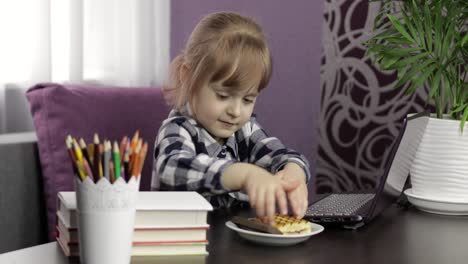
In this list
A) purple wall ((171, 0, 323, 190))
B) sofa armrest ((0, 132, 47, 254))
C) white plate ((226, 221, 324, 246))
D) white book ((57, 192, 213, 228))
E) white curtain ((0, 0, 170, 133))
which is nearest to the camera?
white book ((57, 192, 213, 228))

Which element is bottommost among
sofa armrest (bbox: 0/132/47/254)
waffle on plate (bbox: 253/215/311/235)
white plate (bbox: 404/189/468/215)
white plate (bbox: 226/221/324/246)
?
sofa armrest (bbox: 0/132/47/254)

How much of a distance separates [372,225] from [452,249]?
0.60ft

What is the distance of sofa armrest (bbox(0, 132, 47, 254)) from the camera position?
1.78 meters

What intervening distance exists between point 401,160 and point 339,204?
17 centimetres

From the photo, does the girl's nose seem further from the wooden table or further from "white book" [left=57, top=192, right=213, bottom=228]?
"white book" [left=57, top=192, right=213, bottom=228]

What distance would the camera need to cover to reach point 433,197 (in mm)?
1464

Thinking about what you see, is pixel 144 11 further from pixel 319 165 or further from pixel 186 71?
pixel 186 71

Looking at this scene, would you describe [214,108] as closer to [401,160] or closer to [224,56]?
[224,56]

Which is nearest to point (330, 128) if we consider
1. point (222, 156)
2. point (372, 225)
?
point (222, 156)

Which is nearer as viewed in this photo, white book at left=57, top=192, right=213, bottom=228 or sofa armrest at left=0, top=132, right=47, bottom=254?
white book at left=57, top=192, right=213, bottom=228

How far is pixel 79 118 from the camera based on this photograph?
1975 mm

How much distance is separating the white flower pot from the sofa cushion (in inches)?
36.4

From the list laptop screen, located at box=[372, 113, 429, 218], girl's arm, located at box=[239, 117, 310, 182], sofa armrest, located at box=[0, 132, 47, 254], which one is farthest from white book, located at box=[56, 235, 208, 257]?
sofa armrest, located at box=[0, 132, 47, 254]

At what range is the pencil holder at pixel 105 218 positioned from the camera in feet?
2.87
